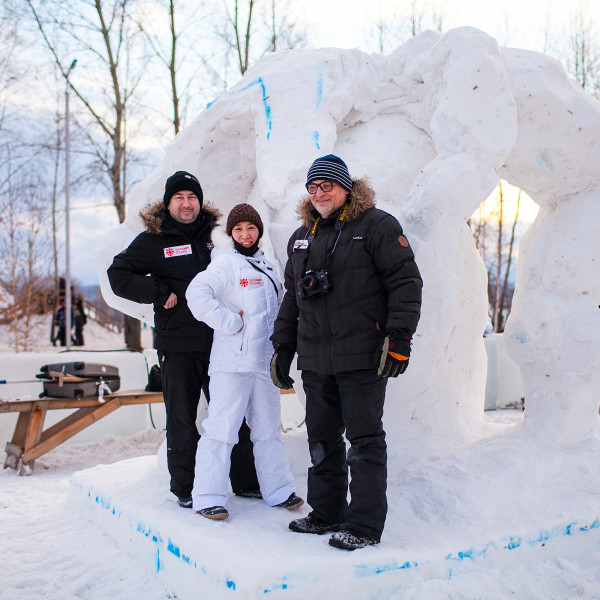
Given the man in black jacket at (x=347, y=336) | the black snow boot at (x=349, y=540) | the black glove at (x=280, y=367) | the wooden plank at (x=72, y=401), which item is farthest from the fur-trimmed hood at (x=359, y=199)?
the wooden plank at (x=72, y=401)

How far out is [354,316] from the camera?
2.51 meters

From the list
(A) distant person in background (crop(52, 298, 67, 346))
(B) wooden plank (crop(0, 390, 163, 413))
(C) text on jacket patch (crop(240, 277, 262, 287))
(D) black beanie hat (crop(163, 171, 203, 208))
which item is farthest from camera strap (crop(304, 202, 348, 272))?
(A) distant person in background (crop(52, 298, 67, 346))

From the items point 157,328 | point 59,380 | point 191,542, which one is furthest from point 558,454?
point 59,380

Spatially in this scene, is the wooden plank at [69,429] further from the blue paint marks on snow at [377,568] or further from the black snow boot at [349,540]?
the blue paint marks on snow at [377,568]

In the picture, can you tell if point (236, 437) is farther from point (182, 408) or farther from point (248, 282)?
point (248, 282)

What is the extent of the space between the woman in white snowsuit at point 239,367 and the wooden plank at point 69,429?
3.37 metres

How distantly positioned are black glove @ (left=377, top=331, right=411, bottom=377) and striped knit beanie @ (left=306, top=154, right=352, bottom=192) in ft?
2.26

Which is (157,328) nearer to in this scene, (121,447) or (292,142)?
(292,142)

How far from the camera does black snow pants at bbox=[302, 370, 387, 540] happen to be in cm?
245

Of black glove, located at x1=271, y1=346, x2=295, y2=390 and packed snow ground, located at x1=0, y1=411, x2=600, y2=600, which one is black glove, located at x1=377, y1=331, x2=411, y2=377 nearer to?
black glove, located at x1=271, y1=346, x2=295, y2=390

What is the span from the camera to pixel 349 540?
2.42 m

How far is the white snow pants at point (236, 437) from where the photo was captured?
2822 millimetres

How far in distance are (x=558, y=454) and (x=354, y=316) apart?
4.98 ft

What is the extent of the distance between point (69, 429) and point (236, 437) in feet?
11.6
